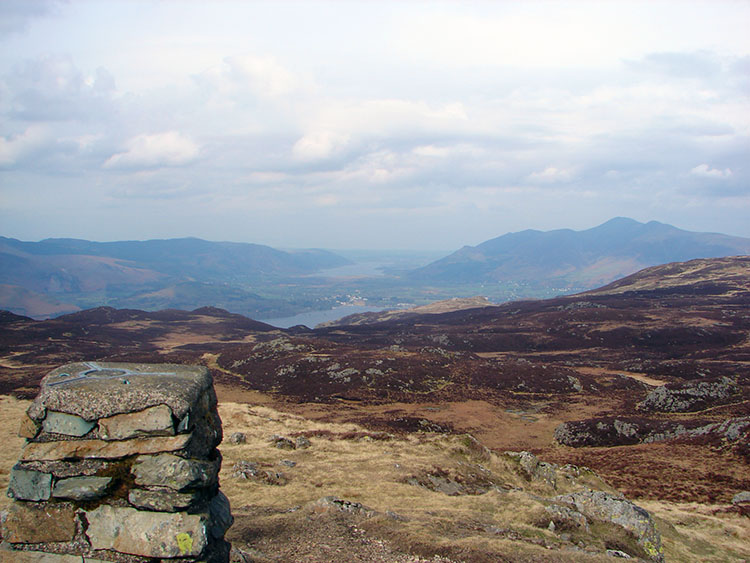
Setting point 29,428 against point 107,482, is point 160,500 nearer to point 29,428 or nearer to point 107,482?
point 107,482

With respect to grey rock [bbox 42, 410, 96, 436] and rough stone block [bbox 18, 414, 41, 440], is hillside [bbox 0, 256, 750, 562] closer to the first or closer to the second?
grey rock [bbox 42, 410, 96, 436]

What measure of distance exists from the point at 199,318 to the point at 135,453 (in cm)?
15480

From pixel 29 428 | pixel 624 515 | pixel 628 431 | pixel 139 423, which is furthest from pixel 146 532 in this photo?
pixel 628 431

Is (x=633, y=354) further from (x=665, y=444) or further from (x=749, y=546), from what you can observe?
(x=749, y=546)

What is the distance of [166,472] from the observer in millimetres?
9109

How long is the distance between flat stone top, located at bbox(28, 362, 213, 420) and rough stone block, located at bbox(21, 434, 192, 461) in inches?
20.7

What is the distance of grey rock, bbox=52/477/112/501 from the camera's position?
29.7ft

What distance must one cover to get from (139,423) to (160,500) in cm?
158

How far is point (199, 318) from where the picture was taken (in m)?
154

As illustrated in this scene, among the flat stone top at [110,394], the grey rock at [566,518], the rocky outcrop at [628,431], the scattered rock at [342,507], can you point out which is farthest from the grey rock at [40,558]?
the rocky outcrop at [628,431]

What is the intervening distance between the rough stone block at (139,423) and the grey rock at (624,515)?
737 inches

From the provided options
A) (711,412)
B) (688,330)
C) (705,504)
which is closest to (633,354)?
(688,330)

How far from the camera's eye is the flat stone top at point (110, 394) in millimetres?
9273

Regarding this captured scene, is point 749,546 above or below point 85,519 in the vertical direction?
below
